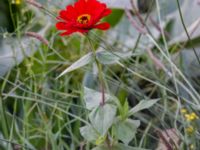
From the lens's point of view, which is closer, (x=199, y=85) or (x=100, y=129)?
(x=100, y=129)

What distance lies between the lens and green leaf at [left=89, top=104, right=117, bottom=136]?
2.12 feet

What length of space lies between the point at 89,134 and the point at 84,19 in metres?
0.16

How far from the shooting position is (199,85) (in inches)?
44.4

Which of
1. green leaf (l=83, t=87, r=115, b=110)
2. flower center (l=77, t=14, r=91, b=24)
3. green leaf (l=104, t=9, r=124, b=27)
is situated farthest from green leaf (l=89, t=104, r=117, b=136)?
green leaf (l=104, t=9, r=124, b=27)

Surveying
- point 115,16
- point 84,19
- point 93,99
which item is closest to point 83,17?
point 84,19

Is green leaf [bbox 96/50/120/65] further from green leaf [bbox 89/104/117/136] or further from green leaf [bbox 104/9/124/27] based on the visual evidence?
green leaf [bbox 104/9/124/27]

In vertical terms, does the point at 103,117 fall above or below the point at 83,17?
below

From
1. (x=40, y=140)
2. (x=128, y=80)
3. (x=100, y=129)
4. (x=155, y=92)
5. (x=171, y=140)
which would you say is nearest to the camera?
(x=100, y=129)

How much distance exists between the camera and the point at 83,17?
0.63 m

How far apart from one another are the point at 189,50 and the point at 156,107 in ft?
0.95

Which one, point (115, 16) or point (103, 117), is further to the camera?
point (115, 16)

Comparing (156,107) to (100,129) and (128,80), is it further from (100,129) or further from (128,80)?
(100,129)

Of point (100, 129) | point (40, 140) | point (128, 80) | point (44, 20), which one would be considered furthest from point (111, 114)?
point (44, 20)

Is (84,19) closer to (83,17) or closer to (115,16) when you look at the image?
(83,17)
